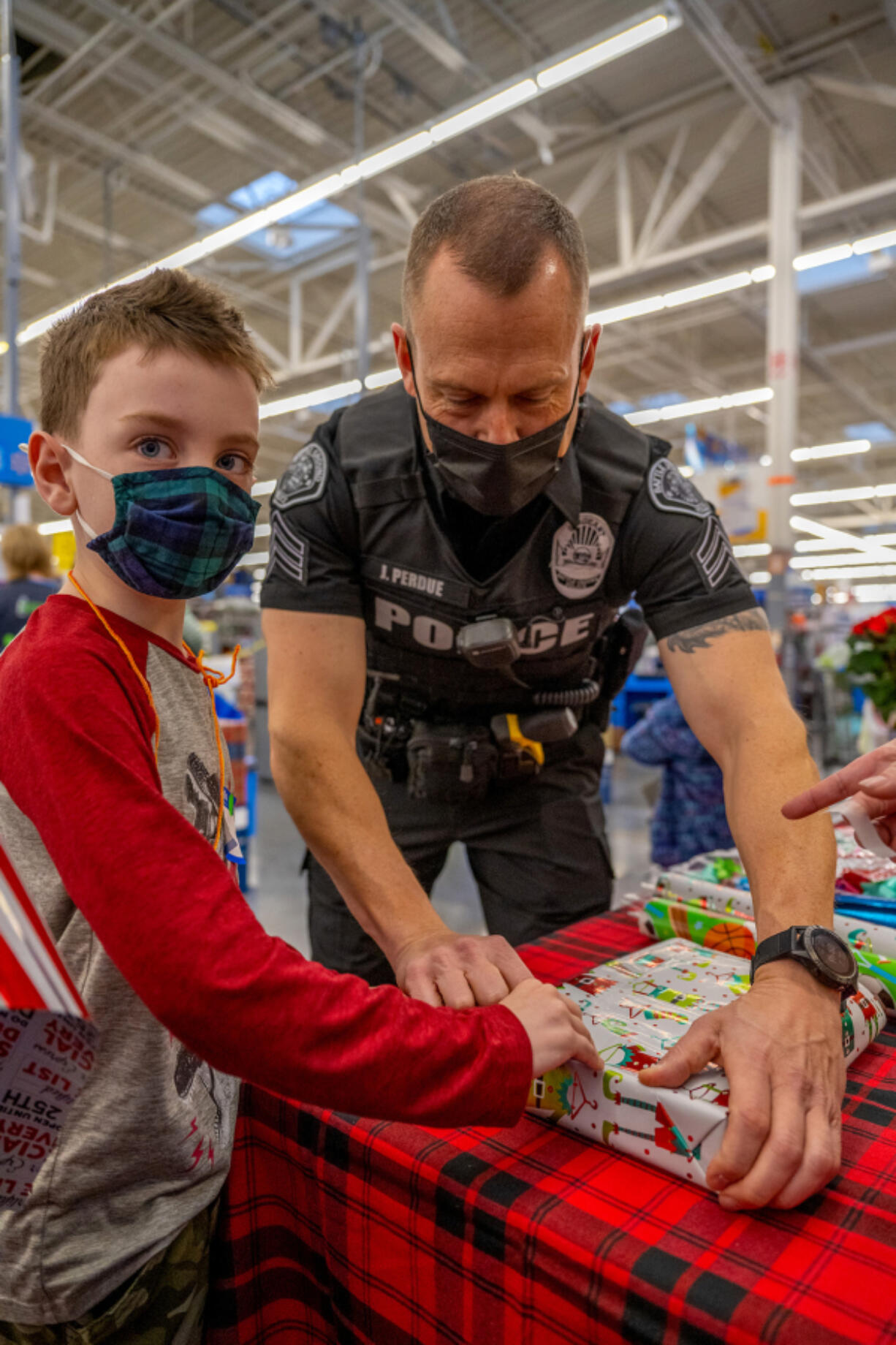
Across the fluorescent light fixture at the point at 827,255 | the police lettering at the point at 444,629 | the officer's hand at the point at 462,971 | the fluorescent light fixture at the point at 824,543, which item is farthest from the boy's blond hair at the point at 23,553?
the fluorescent light fixture at the point at 824,543

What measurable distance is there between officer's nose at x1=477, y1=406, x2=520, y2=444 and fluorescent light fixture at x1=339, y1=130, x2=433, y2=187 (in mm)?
4123

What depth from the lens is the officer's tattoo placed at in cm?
129

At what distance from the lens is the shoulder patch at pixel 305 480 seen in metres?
1.39

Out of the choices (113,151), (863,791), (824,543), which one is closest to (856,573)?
(824,543)

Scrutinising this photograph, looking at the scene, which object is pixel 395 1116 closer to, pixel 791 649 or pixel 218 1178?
pixel 218 1178

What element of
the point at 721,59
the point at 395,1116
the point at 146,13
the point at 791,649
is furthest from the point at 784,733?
the point at 146,13

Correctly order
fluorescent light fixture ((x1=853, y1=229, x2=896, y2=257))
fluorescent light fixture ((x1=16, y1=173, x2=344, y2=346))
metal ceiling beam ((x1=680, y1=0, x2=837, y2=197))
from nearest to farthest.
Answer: metal ceiling beam ((x1=680, y1=0, x2=837, y2=197)) < fluorescent light fixture ((x1=16, y1=173, x2=344, y2=346)) < fluorescent light fixture ((x1=853, y1=229, x2=896, y2=257))

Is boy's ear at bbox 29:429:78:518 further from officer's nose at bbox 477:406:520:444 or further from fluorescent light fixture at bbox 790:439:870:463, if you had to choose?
fluorescent light fixture at bbox 790:439:870:463

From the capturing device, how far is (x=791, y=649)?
5.41 m

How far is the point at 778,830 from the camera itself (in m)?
1.07

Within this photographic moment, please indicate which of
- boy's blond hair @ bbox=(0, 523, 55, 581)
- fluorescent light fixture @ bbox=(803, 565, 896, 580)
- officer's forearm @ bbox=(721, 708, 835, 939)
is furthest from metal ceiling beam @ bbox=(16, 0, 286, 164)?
fluorescent light fixture @ bbox=(803, 565, 896, 580)

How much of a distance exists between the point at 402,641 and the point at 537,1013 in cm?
79

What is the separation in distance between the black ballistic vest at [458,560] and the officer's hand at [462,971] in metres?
0.57

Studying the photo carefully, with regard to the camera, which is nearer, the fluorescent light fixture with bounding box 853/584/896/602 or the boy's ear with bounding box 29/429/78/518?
the boy's ear with bounding box 29/429/78/518
